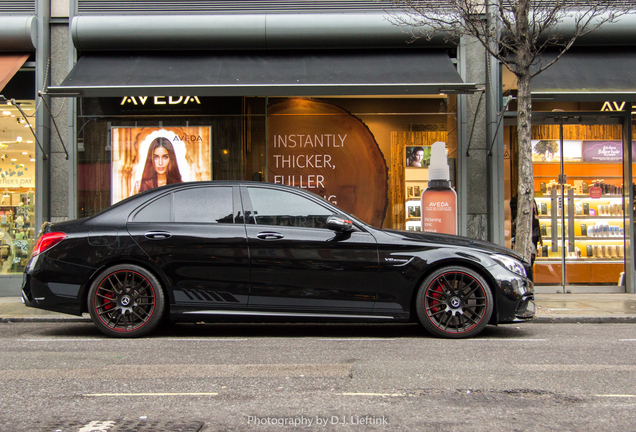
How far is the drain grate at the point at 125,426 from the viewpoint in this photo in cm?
332

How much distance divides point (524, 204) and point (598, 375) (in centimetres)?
408

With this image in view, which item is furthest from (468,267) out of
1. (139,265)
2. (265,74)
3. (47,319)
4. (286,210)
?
(265,74)

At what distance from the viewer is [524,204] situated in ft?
27.5

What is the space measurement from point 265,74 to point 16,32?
14.8 feet

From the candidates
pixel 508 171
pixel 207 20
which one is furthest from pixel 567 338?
pixel 207 20

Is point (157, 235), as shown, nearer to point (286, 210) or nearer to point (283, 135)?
point (286, 210)

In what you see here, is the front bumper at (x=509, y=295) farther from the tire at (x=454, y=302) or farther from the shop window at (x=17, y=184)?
the shop window at (x=17, y=184)

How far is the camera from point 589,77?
32.9 feet

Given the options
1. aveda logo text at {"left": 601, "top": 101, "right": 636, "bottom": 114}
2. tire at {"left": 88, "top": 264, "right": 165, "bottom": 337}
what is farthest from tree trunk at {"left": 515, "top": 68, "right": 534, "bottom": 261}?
tire at {"left": 88, "top": 264, "right": 165, "bottom": 337}

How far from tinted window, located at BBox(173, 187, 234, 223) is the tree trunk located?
14.5ft

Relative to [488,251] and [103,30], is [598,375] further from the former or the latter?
[103,30]

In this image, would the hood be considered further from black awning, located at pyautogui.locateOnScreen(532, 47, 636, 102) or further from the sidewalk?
black awning, located at pyautogui.locateOnScreen(532, 47, 636, 102)

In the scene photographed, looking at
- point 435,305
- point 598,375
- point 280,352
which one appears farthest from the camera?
point 435,305

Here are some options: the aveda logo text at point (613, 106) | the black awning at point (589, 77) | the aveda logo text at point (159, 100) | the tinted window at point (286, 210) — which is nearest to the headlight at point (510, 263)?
the tinted window at point (286, 210)
